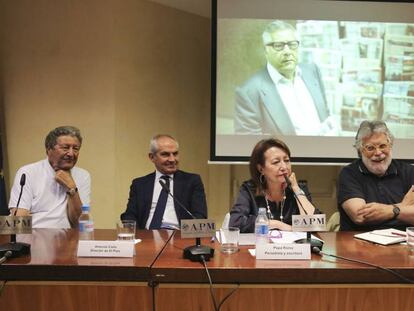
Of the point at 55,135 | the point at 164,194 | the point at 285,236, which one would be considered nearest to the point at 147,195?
the point at 164,194

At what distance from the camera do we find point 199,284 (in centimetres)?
133

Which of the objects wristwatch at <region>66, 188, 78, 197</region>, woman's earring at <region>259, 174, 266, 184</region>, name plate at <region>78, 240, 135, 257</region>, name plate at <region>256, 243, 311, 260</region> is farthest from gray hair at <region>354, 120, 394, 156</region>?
wristwatch at <region>66, 188, 78, 197</region>

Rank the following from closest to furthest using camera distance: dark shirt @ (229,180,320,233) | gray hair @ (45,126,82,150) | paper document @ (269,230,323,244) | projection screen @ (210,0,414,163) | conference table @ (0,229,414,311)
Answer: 1. conference table @ (0,229,414,311)
2. paper document @ (269,230,323,244)
3. dark shirt @ (229,180,320,233)
4. gray hair @ (45,126,82,150)
5. projection screen @ (210,0,414,163)

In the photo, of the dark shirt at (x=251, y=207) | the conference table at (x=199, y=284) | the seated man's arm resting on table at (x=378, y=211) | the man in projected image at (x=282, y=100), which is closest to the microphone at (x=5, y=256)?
the conference table at (x=199, y=284)

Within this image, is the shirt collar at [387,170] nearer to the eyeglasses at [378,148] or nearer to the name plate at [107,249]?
the eyeglasses at [378,148]

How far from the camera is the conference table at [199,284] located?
130 cm

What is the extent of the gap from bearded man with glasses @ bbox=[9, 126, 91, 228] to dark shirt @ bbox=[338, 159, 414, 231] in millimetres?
1512

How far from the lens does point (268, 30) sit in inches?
132

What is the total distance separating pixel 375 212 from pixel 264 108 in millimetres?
1562

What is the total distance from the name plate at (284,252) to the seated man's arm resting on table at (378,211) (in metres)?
0.82

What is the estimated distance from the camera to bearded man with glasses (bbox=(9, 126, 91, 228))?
91.0 inches

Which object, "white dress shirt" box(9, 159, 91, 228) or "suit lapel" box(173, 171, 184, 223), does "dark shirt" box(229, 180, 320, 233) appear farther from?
"white dress shirt" box(9, 159, 91, 228)

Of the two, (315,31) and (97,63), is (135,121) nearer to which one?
(97,63)

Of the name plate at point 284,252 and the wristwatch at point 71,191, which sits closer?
the name plate at point 284,252
